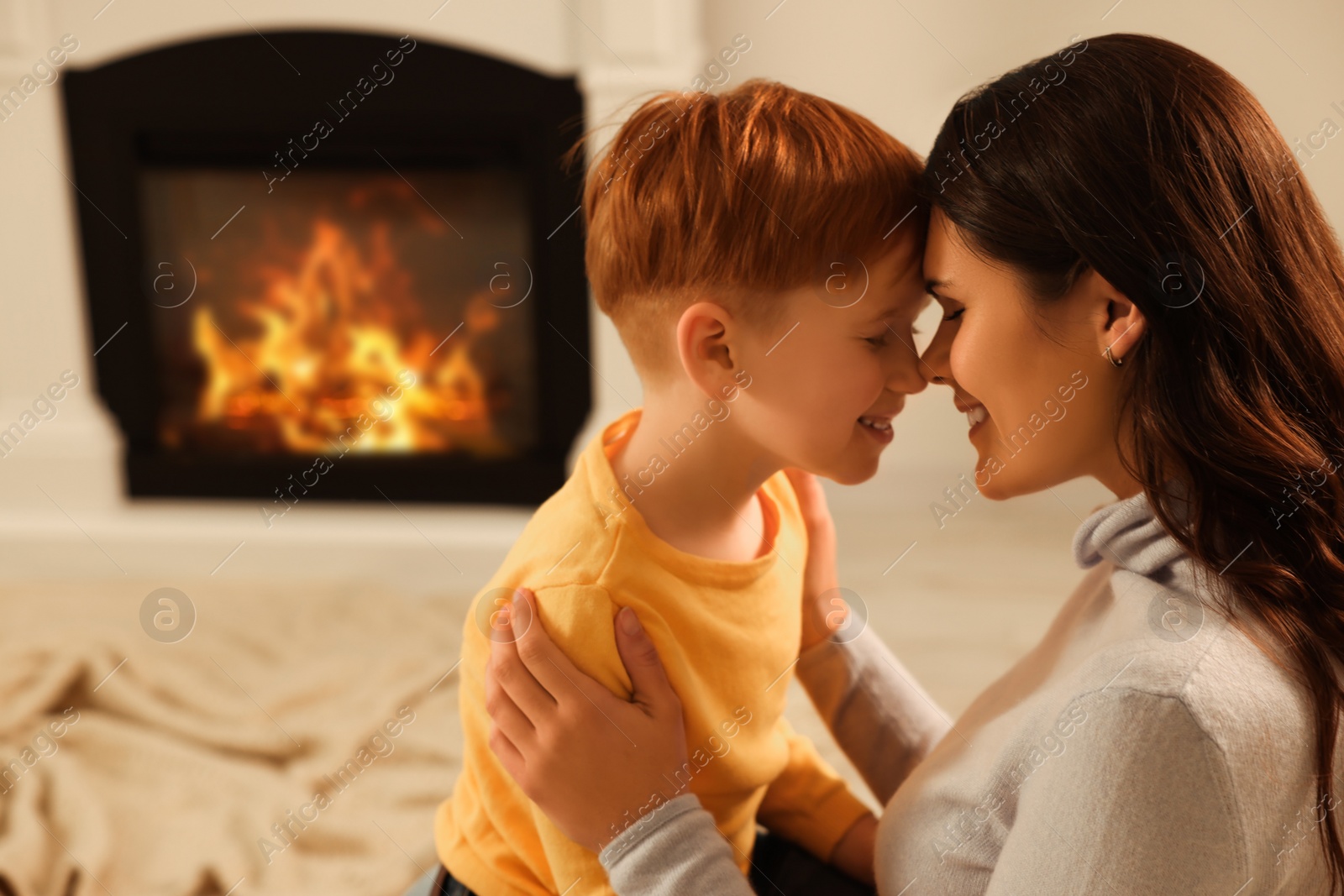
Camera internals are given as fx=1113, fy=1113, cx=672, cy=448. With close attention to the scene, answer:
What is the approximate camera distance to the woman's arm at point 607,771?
79 centimetres

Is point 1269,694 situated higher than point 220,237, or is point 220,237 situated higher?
point 1269,694

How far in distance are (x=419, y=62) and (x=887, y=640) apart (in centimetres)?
148

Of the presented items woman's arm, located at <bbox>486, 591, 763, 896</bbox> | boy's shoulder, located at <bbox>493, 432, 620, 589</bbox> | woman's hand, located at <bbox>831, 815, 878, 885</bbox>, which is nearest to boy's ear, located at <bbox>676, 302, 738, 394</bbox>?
boy's shoulder, located at <bbox>493, 432, 620, 589</bbox>

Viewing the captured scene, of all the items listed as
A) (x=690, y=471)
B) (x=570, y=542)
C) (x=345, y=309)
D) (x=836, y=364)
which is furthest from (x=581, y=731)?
(x=345, y=309)

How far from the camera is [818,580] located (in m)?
1.08

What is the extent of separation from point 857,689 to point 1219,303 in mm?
518

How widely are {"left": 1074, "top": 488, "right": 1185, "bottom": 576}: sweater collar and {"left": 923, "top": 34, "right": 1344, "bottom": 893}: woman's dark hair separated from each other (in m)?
0.02

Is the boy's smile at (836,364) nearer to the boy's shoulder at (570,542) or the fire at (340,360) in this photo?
the boy's shoulder at (570,542)

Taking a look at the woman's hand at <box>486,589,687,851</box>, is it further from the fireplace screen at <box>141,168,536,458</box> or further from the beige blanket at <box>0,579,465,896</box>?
the fireplace screen at <box>141,168,536,458</box>

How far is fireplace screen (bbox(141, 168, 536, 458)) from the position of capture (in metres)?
2.47

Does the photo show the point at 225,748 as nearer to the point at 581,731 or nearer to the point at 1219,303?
the point at 581,731

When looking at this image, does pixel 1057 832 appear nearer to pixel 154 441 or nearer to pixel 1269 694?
pixel 1269 694

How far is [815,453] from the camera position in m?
0.94

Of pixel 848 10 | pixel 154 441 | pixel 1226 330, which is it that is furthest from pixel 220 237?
pixel 1226 330
